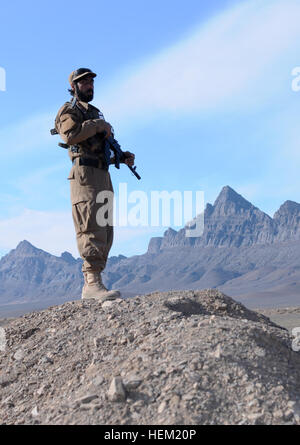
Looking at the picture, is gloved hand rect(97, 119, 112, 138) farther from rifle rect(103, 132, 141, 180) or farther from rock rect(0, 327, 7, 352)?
rock rect(0, 327, 7, 352)

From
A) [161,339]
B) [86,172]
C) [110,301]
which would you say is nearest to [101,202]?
[86,172]

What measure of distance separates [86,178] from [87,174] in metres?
0.05

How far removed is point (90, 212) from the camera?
6.07 meters

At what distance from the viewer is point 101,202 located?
6.18 meters

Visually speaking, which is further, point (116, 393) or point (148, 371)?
point (148, 371)

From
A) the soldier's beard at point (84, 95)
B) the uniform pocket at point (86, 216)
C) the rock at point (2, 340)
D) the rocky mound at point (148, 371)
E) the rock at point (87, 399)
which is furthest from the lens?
the soldier's beard at point (84, 95)

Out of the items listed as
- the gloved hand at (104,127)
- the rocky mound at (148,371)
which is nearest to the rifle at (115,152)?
the gloved hand at (104,127)

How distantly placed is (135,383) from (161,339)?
0.71 meters

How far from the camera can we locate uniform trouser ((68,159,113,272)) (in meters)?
6.11

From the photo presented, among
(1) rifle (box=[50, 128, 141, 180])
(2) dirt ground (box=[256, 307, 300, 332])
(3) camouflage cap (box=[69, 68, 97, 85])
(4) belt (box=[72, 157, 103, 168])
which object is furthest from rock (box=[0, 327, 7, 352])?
(2) dirt ground (box=[256, 307, 300, 332])

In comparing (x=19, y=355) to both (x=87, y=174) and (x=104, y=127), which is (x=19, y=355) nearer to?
(x=87, y=174)

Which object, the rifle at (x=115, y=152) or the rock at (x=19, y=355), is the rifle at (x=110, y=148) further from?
the rock at (x=19, y=355)

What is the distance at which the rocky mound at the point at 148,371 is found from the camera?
11.2ft

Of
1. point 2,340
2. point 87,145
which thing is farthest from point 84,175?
point 2,340
